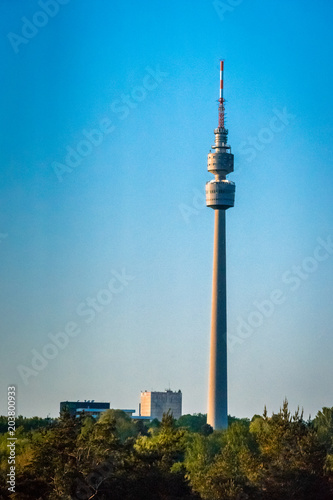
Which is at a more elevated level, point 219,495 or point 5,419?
point 5,419

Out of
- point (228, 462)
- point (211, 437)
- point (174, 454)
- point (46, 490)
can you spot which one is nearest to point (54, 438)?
point (46, 490)

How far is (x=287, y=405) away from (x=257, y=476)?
15004 mm

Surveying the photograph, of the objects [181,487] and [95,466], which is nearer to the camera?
[95,466]

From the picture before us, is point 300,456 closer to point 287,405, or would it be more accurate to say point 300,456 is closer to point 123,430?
point 287,405

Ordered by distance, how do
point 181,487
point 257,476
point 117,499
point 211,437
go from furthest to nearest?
point 211,437 < point 257,476 < point 181,487 < point 117,499

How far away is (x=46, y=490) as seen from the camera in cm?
7906

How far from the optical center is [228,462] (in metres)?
114

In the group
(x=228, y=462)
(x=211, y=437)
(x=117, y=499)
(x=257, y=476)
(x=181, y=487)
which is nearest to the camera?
(x=117, y=499)

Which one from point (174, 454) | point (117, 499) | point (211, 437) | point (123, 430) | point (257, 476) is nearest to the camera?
point (117, 499)

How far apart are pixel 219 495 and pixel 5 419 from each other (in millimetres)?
110569

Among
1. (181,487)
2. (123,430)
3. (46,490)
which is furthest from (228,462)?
(123,430)

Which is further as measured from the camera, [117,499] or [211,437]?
[211,437]

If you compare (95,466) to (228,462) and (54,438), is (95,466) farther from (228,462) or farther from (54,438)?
(228,462)

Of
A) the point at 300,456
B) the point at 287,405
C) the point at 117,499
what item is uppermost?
the point at 287,405
